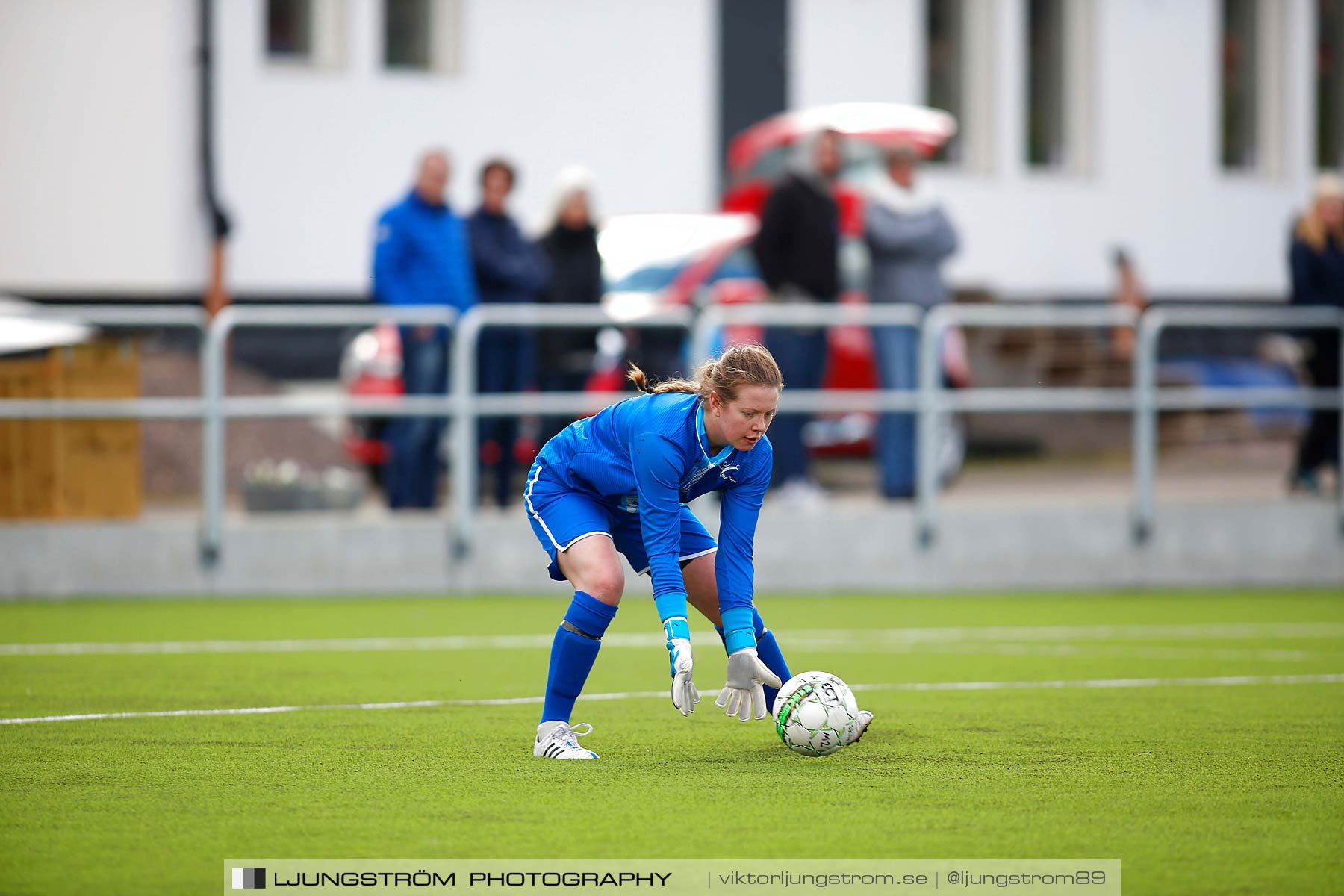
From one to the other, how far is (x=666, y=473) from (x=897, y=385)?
6.32 meters

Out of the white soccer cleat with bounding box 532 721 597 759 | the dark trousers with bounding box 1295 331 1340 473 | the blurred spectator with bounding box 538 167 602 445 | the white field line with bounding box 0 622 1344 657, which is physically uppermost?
the blurred spectator with bounding box 538 167 602 445

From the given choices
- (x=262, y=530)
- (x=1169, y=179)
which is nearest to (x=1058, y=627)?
(x=262, y=530)

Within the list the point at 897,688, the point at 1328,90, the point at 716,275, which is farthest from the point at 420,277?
the point at 1328,90

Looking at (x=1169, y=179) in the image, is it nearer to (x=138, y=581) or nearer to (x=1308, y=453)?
(x=1308, y=453)

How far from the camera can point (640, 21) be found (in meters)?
21.1

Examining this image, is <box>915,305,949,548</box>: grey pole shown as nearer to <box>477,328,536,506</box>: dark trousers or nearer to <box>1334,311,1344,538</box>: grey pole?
<box>477,328,536,506</box>: dark trousers

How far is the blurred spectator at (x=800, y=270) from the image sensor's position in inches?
474

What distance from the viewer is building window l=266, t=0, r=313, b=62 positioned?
19719 millimetres

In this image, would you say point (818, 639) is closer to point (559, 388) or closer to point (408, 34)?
point (559, 388)

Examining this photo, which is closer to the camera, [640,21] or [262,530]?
[262,530]

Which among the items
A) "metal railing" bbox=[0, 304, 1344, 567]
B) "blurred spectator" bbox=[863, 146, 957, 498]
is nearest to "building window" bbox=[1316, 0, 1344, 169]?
"metal railing" bbox=[0, 304, 1344, 567]

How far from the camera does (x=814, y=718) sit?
595 centimetres

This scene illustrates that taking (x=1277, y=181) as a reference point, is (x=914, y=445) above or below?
below

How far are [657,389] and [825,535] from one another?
19.9ft
